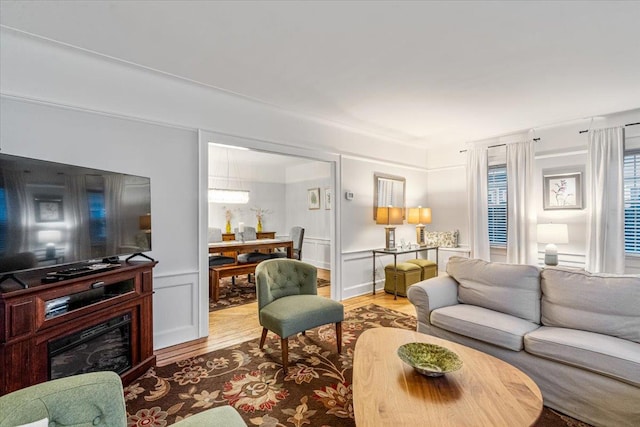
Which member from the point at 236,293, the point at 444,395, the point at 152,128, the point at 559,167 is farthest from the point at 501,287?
the point at 236,293

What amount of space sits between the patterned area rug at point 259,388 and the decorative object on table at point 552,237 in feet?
7.67

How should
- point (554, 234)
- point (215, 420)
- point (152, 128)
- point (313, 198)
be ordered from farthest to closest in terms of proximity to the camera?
point (313, 198) → point (554, 234) → point (152, 128) → point (215, 420)

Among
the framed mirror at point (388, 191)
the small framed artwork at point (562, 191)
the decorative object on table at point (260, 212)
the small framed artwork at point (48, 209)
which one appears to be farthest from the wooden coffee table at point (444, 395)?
the decorative object on table at point (260, 212)

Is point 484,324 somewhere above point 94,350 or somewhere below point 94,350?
above

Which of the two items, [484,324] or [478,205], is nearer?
[484,324]

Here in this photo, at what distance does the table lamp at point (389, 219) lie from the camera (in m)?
4.96

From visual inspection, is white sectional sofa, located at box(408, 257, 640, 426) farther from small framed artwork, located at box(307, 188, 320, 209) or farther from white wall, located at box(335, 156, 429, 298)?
small framed artwork, located at box(307, 188, 320, 209)

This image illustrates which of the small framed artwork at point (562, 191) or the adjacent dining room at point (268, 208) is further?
the adjacent dining room at point (268, 208)

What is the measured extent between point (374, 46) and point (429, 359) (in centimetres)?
239

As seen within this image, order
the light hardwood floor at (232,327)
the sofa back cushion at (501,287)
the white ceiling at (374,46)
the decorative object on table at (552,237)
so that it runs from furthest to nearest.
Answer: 1. the decorative object on table at (552,237)
2. the light hardwood floor at (232,327)
3. the sofa back cushion at (501,287)
4. the white ceiling at (374,46)

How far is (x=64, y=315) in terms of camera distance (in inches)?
76.6

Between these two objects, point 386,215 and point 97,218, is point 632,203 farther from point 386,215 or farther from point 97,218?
point 97,218

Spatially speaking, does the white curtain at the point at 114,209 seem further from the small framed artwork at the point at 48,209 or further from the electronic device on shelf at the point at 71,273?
the small framed artwork at the point at 48,209

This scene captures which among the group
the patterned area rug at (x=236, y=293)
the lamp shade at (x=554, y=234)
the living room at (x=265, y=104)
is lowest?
the patterned area rug at (x=236, y=293)
